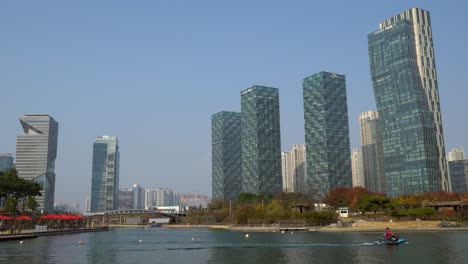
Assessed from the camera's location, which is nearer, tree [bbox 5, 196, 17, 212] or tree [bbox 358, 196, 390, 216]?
tree [bbox 5, 196, 17, 212]

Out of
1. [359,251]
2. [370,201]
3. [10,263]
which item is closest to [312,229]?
[370,201]

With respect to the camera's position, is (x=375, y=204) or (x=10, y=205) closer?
(x=10, y=205)

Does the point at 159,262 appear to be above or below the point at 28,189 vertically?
below

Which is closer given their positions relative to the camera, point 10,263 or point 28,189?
point 10,263

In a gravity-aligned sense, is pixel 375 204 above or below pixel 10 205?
below

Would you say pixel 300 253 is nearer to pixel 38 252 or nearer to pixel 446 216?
pixel 38 252

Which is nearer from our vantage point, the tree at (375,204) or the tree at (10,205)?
the tree at (10,205)

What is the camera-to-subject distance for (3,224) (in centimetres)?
11594

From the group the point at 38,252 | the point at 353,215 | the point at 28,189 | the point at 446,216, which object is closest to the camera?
the point at 38,252

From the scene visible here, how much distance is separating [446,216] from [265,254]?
9355 centimetres

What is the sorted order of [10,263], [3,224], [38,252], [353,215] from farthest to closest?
[353,215] < [3,224] < [38,252] < [10,263]

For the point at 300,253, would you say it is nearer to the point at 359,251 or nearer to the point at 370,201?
the point at 359,251

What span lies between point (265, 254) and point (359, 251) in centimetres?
1314

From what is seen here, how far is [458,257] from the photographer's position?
2151 inches
